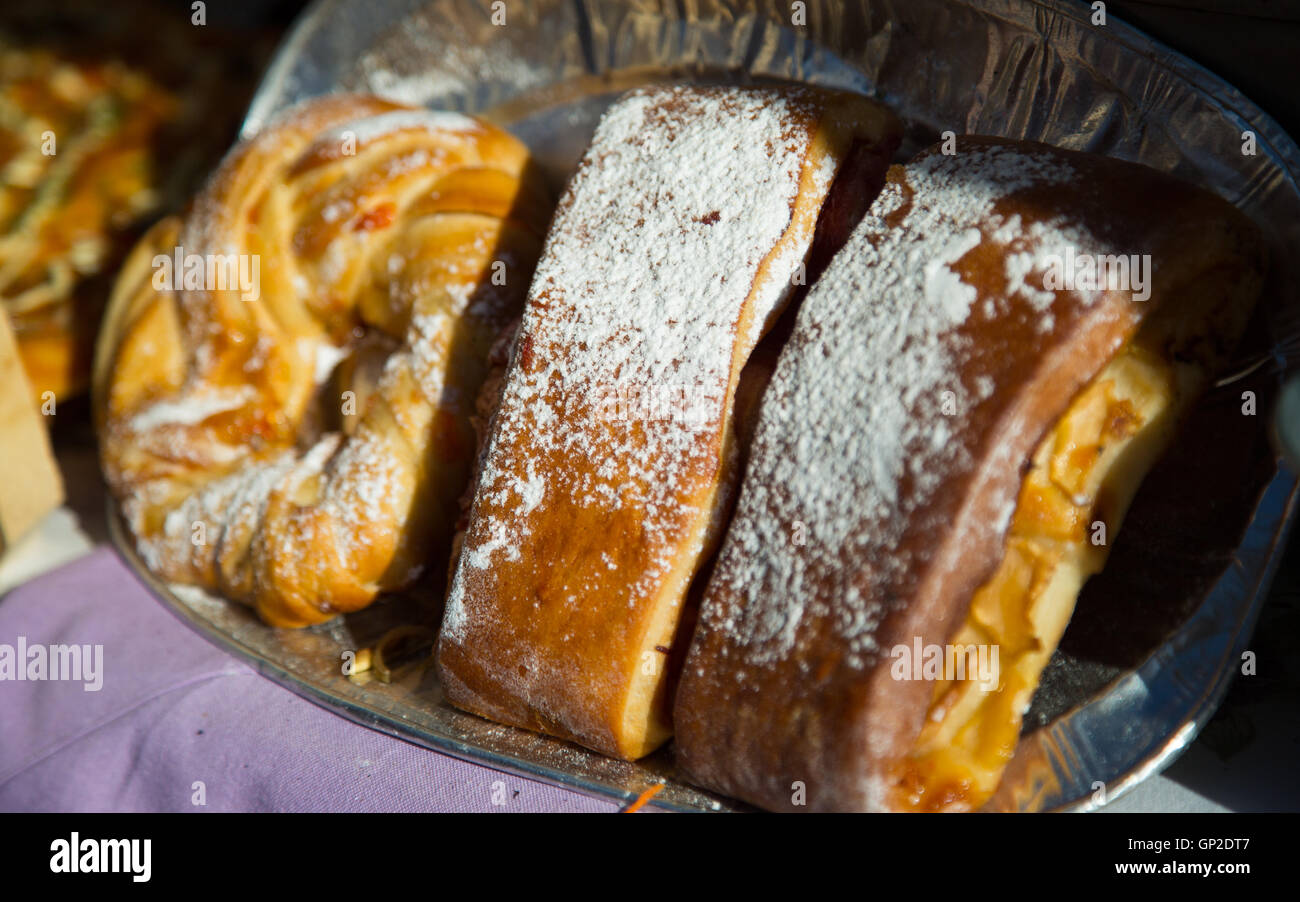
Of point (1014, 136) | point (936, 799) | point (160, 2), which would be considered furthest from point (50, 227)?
point (936, 799)

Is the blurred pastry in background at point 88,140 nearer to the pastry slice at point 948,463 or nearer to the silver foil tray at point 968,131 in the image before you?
the silver foil tray at point 968,131

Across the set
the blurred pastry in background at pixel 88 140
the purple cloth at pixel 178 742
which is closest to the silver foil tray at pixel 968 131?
the purple cloth at pixel 178 742

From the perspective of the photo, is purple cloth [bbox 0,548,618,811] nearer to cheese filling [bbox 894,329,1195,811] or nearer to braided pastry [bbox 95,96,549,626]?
braided pastry [bbox 95,96,549,626]

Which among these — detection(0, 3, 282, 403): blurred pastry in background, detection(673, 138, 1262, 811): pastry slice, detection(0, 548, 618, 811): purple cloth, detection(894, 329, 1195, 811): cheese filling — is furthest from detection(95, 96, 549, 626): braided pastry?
detection(894, 329, 1195, 811): cheese filling

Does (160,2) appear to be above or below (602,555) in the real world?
above

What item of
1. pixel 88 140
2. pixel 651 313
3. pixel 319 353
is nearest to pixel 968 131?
pixel 651 313

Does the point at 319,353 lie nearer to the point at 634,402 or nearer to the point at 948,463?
the point at 634,402

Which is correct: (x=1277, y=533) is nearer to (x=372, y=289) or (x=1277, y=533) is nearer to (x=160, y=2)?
(x=372, y=289)
